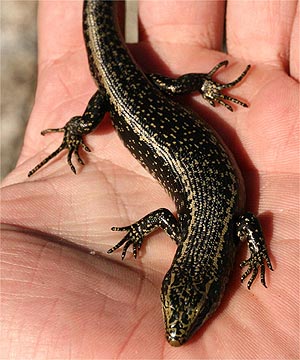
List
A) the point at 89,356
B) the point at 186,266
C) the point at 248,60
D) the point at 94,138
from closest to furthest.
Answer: the point at 89,356, the point at 186,266, the point at 94,138, the point at 248,60

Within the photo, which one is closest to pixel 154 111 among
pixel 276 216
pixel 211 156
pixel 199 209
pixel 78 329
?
pixel 211 156

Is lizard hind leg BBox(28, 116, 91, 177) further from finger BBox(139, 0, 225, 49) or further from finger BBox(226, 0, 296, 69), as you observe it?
finger BBox(226, 0, 296, 69)

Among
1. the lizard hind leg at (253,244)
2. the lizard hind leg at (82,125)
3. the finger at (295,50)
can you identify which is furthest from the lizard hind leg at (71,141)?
the finger at (295,50)

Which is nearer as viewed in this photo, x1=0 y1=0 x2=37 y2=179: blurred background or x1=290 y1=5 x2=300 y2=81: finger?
x1=290 y1=5 x2=300 y2=81: finger

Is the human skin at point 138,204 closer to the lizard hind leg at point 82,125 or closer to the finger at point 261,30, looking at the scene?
the finger at point 261,30

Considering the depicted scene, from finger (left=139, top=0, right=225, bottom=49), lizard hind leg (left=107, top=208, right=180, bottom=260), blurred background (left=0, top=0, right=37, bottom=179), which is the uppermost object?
finger (left=139, top=0, right=225, bottom=49)

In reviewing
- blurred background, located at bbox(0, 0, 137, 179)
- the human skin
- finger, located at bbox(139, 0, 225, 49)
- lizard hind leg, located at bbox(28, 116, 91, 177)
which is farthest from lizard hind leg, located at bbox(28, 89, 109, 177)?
blurred background, located at bbox(0, 0, 137, 179)

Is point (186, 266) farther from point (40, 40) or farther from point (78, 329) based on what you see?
point (40, 40)
